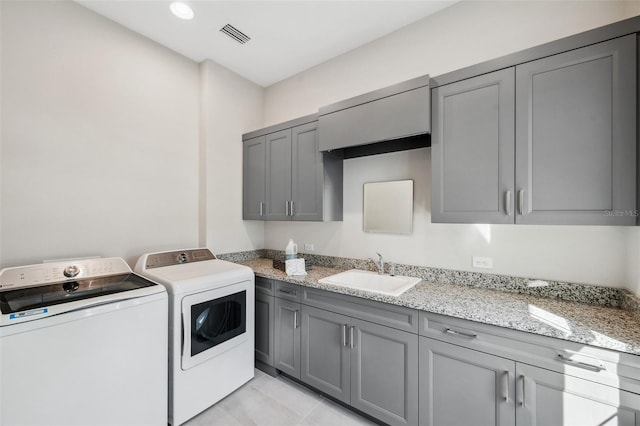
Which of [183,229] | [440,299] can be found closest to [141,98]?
[183,229]

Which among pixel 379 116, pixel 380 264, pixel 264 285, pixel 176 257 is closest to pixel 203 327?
pixel 264 285

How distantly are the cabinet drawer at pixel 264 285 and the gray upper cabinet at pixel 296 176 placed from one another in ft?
2.11

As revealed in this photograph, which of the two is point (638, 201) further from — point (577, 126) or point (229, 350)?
point (229, 350)

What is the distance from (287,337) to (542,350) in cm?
173

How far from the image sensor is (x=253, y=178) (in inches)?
118

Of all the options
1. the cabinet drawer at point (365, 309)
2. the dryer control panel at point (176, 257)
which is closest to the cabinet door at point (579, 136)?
the cabinet drawer at point (365, 309)

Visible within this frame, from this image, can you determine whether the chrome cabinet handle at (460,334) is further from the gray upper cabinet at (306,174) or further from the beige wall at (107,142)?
the beige wall at (107,142)

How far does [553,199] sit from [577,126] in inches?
15.5

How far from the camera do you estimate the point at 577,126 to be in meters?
1.39

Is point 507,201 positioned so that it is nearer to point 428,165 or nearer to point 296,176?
point 428,165

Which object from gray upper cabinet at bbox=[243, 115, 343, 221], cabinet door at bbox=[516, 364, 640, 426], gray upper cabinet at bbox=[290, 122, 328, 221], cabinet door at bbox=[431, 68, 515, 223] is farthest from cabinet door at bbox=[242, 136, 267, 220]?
cabinet door at bbox=[516, 364, 640, 426]

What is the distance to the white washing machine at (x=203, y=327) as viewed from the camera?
1.82m

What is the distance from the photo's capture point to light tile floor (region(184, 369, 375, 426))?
1.87 meters

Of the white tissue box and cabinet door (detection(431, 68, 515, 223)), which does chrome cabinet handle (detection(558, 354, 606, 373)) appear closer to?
cabinet door (detection(431, 68, 515, 223))
